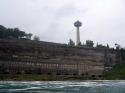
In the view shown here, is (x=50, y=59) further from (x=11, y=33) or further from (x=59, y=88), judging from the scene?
(x=59, y=88)

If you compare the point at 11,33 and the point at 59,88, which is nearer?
the point at 59,88

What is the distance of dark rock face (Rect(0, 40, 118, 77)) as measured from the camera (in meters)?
59.3

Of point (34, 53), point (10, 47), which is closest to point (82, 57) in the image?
point (34, 53)

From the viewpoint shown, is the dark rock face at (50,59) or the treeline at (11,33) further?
the treeline at (11,33)

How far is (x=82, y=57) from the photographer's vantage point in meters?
66.4

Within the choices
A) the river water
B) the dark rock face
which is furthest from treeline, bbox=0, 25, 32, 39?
the river water

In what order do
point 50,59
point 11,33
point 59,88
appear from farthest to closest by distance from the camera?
point 11,33 < point 50,59 < point 59,88

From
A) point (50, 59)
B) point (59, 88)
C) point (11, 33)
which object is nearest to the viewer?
point (59, 88)

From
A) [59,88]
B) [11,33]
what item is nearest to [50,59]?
[11,33]

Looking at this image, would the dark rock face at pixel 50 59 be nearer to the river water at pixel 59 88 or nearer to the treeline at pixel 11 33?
the treeline at pixel 11 33

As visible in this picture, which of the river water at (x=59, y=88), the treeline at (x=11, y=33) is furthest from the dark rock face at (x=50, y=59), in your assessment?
the river water at (x=59, y=88)

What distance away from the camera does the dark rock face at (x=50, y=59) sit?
5928 cm

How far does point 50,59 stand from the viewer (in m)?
62.9

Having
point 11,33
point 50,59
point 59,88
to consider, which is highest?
point 11,33
